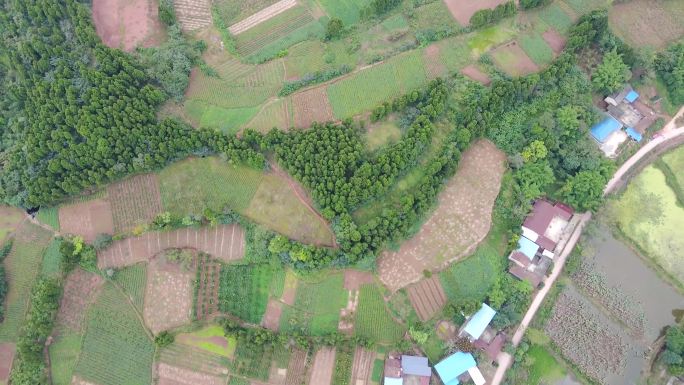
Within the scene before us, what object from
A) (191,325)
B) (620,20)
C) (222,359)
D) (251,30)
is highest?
(251,30)

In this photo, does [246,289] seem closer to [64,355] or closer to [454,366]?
[64,355]

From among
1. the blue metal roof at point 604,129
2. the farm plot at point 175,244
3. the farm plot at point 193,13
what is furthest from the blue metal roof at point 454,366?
the farm plot at point 193,13

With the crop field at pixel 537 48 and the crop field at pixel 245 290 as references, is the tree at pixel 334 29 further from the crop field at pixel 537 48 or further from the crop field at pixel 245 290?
the crop field at pixel 245 290

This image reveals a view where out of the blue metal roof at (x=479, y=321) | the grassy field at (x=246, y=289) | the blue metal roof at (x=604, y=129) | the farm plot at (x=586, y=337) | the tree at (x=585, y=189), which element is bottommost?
the farm plot at (x=586, y=337)

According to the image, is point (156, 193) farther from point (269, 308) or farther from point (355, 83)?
point (355, 83)

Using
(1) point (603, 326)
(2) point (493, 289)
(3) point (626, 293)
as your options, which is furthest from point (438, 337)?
(3) point (626, 293)

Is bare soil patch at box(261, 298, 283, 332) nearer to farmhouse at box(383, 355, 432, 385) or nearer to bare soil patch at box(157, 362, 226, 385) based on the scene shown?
bare soil patch at box(157, 362, 226, 385)
